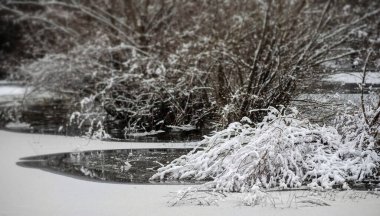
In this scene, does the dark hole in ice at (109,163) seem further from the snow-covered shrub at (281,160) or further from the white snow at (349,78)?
the white snow at (349,78)

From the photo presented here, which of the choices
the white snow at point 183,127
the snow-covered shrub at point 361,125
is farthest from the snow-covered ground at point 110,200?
the white snow at point 183,127

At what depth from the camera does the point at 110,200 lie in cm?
690

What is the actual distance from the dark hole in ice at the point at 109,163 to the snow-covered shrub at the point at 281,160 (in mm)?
603

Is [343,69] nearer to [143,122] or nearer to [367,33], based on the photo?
[143,122]

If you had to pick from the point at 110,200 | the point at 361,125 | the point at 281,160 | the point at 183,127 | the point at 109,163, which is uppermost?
the point at 183,127

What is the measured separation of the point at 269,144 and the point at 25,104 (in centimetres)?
1298

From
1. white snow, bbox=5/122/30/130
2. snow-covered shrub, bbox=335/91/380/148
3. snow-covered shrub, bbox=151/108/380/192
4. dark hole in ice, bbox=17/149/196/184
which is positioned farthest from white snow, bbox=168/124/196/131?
white snow, bbox=5/122/30/130

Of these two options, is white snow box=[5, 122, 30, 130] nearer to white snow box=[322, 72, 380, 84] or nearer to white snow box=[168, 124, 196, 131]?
white snow box=[168, 124, 196, 131]

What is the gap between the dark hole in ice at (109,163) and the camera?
833cm

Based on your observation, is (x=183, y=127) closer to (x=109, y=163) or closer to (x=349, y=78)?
(x=109, y=163)

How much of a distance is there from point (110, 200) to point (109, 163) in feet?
7.98

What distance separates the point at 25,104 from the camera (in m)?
18.4

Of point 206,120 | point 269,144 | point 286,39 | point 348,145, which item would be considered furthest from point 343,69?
point 269,144

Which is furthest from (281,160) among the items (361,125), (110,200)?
(110,200)
